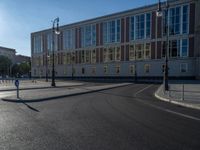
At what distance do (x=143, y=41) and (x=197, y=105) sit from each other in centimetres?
4880

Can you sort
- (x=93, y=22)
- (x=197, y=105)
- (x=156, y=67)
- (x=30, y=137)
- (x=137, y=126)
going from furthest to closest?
(x=93, y=22), (x=156, y=67), (x=197, y=105), (x=137, y=126), (x=30, y=137)

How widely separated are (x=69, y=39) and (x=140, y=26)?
29164mm

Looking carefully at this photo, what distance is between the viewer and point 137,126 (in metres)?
7.07

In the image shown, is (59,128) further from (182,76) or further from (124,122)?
(182,76)

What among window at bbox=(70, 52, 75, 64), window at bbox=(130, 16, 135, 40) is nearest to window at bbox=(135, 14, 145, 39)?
window at bbox=(130, 16, 135, 40)

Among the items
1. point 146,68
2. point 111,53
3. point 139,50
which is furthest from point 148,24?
point 111,53

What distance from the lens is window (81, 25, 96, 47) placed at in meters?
69.2

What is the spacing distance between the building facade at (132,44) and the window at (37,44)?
189 inches

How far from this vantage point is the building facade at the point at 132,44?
Answer: 171 feet

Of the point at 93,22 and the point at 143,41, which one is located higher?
the point at 93,22

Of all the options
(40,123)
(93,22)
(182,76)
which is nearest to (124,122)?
Result: (40,123)

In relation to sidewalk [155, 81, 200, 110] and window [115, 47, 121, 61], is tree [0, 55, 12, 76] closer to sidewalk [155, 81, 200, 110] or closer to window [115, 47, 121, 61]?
window [115, 47, 121, 61]

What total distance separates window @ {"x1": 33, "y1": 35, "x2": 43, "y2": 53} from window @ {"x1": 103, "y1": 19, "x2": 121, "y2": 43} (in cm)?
3401

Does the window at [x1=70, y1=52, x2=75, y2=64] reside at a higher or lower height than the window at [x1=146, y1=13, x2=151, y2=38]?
lower
